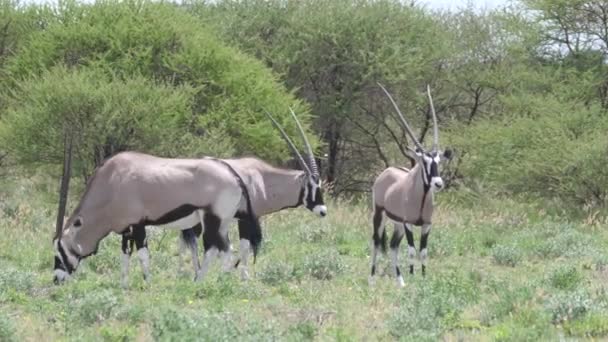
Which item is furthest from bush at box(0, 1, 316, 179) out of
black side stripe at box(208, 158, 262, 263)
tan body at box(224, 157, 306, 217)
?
black side stripe at box(208, 158, 262, 263)

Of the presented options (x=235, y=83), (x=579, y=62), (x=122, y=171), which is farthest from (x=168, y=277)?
(x=579, y=62)

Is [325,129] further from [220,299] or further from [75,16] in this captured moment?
[220,299]

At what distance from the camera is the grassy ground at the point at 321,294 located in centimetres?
754

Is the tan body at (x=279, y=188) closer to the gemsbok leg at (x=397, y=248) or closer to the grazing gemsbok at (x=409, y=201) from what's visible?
the grazing gemsbok at (x=409, y=201)

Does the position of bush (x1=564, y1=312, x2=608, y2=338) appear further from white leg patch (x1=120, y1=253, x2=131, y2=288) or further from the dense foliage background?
the dense foliage background

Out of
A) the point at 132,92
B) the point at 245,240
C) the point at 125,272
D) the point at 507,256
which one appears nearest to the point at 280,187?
the point at 245,240

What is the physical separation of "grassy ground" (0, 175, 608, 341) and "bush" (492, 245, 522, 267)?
0.02 meters

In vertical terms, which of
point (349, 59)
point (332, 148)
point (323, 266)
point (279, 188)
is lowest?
point (332, 148)

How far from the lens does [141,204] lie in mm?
11016

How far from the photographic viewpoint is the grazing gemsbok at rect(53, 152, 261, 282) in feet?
36.2

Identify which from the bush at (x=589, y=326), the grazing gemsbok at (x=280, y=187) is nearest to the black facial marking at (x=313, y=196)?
the grazing gemsbok at (x=280, y=187)

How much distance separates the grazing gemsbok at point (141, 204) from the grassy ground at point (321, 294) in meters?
0.39

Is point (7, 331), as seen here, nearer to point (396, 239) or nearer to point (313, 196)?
point (396, 239)

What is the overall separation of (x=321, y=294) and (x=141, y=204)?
7.48 feet
